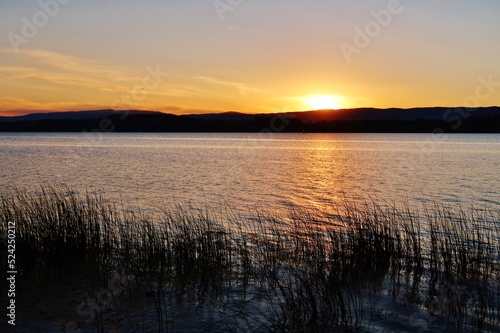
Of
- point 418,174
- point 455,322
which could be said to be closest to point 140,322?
point 455,322

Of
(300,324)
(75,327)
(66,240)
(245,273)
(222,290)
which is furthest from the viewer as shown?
(66,240)

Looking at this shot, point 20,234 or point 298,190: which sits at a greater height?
point 20,234

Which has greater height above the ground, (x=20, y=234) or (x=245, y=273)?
(x=20, y=234)

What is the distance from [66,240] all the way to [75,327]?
3.95 meters

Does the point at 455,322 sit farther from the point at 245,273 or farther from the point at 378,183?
the point at 378,183

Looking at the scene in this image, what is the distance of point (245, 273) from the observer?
10.3m

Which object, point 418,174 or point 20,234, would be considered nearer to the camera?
point 20,234

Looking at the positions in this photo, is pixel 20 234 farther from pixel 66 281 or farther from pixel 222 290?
pixel 222 290

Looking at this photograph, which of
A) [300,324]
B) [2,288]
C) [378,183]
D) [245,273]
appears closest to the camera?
[300,324]

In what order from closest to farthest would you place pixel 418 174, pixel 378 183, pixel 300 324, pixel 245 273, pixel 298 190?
pixel 300 324
pixel 245 273
pixel 298 190
pixel 378 183
pixel 418 174

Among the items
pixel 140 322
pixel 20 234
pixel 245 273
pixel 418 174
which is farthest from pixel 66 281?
pixel 418 174

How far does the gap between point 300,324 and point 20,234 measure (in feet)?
24.3

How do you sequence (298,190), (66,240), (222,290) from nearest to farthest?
(222,290), (66,240), (298,190)

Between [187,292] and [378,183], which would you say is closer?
[187,292]
